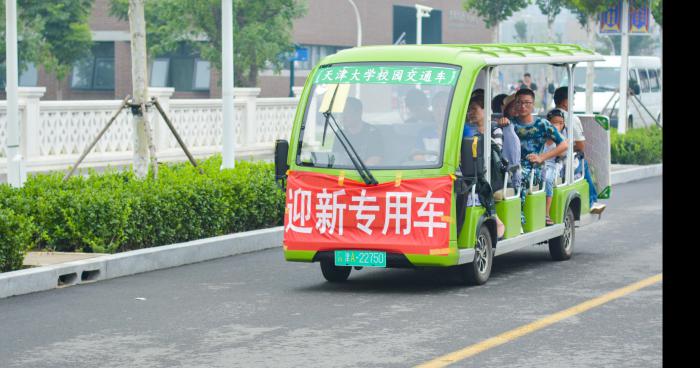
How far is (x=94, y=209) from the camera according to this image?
1217 cm

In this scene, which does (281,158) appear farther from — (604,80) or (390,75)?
(604,80)

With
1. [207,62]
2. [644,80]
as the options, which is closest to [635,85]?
[644,80]

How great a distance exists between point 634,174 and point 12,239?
16.9 metres

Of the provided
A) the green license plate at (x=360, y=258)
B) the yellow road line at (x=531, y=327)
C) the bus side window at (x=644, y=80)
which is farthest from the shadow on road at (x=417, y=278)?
the bus side window at (x=644, y=80)

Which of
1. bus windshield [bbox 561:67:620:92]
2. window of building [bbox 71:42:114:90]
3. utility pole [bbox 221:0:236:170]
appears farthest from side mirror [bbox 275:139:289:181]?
window of building [bbox 71:42:114:90]

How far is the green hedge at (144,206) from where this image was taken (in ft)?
39.8

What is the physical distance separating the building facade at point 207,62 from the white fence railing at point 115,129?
20928 millimetres

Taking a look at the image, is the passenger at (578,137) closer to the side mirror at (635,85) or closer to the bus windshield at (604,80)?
the side mirror at (635,85)

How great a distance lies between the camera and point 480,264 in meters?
11.1

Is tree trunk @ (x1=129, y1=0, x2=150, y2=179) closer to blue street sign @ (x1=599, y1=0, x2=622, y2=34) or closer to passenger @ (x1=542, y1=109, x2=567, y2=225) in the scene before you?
passenger @ (x1=542, y1=109, x2=567, y2=225)

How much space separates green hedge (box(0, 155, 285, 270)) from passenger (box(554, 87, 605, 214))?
366cm

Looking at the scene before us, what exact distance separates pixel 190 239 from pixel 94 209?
1.63m
